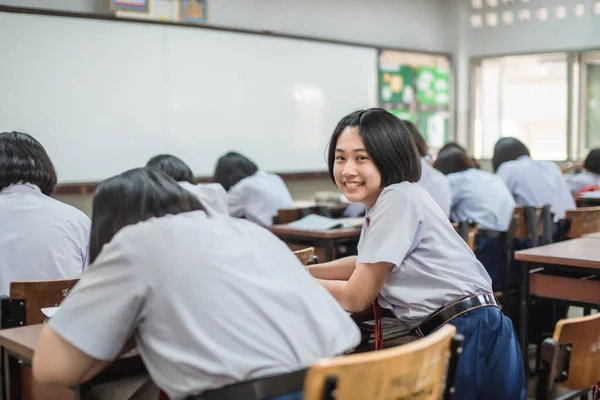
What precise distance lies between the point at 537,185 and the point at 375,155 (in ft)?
10.7

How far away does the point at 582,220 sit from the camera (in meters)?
4.15

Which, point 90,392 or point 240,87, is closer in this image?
point 90,392

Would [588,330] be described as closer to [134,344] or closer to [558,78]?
[134,344]

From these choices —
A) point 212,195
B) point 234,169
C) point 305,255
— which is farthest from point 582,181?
point 305,255

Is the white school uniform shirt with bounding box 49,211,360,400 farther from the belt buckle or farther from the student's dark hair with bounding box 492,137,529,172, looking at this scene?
the student's dark hair with bounding box 492,137,529,172

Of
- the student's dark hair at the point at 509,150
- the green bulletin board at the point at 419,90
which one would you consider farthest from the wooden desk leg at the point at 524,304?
the green bulletin board at the point at 419,90

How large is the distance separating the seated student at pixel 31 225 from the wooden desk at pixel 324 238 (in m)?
1.74

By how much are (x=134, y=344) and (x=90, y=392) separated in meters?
0.32

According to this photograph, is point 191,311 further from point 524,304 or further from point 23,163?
point 524,304

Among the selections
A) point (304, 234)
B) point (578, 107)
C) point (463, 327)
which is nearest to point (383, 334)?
point (463, 327)

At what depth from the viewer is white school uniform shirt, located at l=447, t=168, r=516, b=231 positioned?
15.1 ft

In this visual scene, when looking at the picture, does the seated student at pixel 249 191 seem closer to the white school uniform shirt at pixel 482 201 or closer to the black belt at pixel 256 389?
the white school uniform shirt at pixel 482 201

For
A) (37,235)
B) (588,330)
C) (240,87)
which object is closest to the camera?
(588,330)

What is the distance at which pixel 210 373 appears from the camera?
4.28 feet
